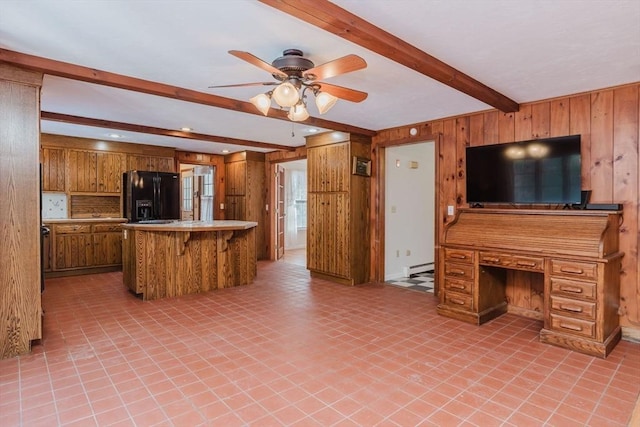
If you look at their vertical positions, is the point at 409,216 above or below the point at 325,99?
below

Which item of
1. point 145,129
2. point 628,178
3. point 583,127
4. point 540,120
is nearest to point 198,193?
point 145,129

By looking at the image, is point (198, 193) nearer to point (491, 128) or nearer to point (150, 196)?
point (150, 196)

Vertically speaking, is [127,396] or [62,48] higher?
[62,48]

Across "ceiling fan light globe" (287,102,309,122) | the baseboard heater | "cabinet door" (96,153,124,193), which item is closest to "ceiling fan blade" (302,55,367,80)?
"ceiling fan light globe" (287,102,309,122)

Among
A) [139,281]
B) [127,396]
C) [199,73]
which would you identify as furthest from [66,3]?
[139,281]

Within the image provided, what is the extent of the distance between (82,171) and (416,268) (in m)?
5.92

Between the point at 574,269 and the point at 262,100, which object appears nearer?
the point at 262,100

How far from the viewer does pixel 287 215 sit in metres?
8.84

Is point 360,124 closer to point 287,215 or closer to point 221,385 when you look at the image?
point 221,385

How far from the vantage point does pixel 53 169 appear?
5.84m

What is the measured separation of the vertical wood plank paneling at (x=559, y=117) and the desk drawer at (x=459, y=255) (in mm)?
1480

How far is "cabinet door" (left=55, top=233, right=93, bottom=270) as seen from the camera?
5.61 metres

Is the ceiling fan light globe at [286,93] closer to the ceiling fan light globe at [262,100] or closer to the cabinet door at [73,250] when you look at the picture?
the ceiling fan light globe at [262,100]

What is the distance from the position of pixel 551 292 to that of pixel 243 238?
3.87m
